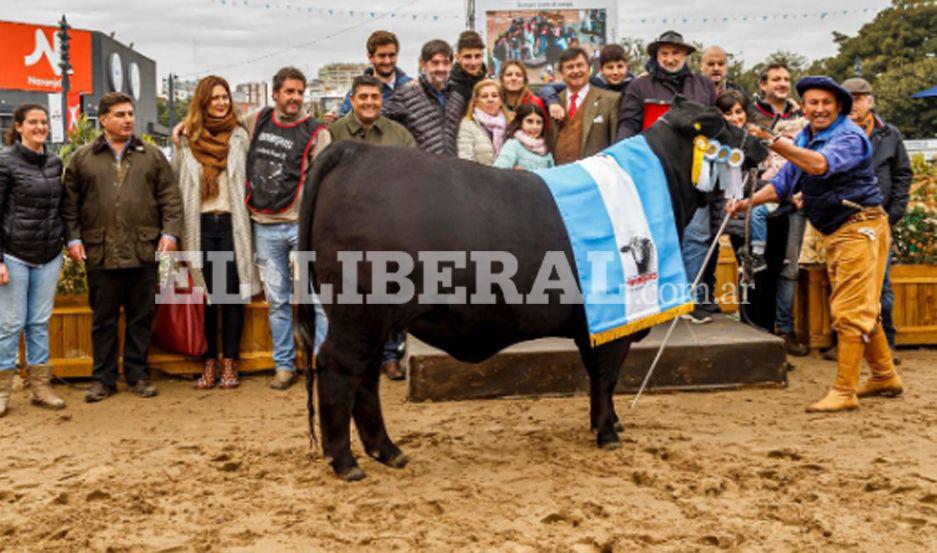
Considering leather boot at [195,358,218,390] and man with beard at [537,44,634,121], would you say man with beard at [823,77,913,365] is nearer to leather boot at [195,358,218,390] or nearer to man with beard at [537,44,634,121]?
man with beard at [537,44,634,121]

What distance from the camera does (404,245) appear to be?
3.67 metres

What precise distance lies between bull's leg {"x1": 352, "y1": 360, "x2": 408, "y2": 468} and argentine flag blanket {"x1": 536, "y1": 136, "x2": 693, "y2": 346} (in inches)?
42.5

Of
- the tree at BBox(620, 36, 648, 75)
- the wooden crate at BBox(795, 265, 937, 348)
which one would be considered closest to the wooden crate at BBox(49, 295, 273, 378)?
the wooden crate at BBox(795, 265, 937, 348)

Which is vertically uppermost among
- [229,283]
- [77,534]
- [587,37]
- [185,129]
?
[587,37]

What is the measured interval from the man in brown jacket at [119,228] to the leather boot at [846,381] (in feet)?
14.2

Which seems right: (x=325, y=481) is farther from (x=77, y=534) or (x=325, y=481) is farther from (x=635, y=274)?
(x=635, y=274)

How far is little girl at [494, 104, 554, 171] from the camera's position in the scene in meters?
5.72

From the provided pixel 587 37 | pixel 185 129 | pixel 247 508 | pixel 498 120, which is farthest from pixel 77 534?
pixel 587 37

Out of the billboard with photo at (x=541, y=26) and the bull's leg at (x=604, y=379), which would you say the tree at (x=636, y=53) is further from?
the bull's leg at (x=604, y=379)

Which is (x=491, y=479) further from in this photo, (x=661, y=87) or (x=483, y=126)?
(x=661, y=87)

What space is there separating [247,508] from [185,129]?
3192 millimetres

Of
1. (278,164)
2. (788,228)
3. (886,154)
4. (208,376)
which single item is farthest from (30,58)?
(886,154)

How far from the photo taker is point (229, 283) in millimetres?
6027

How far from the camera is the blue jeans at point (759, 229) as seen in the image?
A: 668 cm
